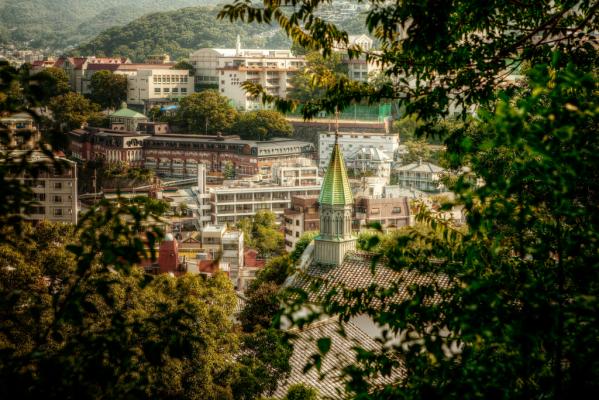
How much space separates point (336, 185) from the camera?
15328mm

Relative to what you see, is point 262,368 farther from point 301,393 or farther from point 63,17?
point 63,17

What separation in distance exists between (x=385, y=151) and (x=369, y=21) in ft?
127

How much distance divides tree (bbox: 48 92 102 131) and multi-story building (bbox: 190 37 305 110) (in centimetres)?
893

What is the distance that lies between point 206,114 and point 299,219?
1811 cm

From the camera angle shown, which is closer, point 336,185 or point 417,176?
point 336,185

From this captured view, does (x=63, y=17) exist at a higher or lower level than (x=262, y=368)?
higher

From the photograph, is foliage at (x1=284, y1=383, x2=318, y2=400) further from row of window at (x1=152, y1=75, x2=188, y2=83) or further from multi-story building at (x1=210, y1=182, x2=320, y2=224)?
row of window at (x1=152, y1=75, x2=188, y2=83)

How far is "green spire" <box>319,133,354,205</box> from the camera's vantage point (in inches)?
595

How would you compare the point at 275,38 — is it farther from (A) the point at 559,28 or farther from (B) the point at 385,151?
(A) the point at 559,28

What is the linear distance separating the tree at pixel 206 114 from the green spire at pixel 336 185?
102ft

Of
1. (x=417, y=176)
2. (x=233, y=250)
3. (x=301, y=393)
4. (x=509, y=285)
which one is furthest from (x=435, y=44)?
(x=417, y=176)

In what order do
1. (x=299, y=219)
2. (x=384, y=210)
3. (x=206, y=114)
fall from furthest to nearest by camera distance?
(x=206, y=114)
(x=384, y=210)
(x=299, y=219)

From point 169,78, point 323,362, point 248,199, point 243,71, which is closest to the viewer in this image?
point 323,362

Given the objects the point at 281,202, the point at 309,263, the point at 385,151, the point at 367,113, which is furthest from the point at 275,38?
the point at 309,263
